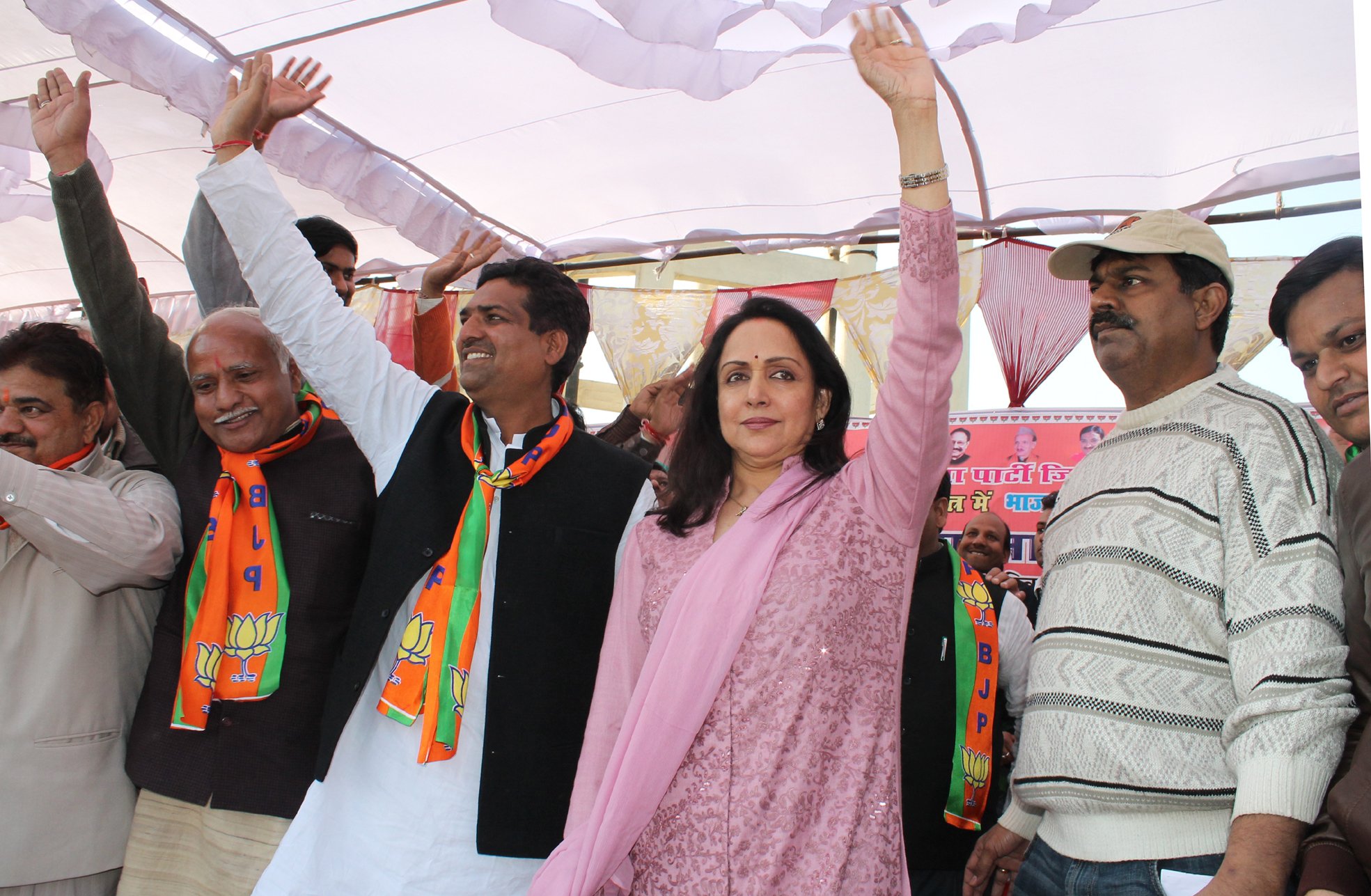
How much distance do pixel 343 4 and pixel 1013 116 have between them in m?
3.12

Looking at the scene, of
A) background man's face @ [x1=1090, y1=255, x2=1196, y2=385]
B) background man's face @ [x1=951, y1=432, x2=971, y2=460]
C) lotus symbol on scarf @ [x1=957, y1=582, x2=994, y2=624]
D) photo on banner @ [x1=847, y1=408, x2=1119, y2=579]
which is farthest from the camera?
background man's face @ [x1=951, y1=432, x2=971, y2=460]

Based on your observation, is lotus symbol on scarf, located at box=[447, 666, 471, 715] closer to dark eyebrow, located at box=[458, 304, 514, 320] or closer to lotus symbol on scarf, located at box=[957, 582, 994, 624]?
dark eyebrow, located at box=[458, 304, 514, 320]

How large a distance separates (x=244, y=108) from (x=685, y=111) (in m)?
3.08

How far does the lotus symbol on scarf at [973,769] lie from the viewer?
2.77 m

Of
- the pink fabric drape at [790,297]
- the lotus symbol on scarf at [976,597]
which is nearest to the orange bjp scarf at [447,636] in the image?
the lotus symbol on scarf at [976,597]

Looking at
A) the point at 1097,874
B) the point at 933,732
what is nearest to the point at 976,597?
the point at 933,732

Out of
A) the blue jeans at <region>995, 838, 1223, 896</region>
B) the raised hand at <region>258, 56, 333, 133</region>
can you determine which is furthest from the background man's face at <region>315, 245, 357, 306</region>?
the blue jeans at <region>995, 838, 1223, 896</region>

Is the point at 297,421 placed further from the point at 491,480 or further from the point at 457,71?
the point at 457,71

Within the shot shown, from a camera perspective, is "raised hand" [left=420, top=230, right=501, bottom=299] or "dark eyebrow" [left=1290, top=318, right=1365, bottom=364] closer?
"dark eyebrow" [left=1290, top=318, right=1365, bottom=364]

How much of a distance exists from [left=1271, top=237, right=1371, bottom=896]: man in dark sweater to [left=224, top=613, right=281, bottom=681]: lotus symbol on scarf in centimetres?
198

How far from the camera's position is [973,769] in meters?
2.80

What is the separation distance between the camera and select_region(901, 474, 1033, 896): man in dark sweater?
2.72 metres

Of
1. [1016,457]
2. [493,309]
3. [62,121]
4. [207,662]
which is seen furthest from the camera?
[1016,457]

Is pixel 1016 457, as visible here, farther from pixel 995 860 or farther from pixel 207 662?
pixel 207 662
